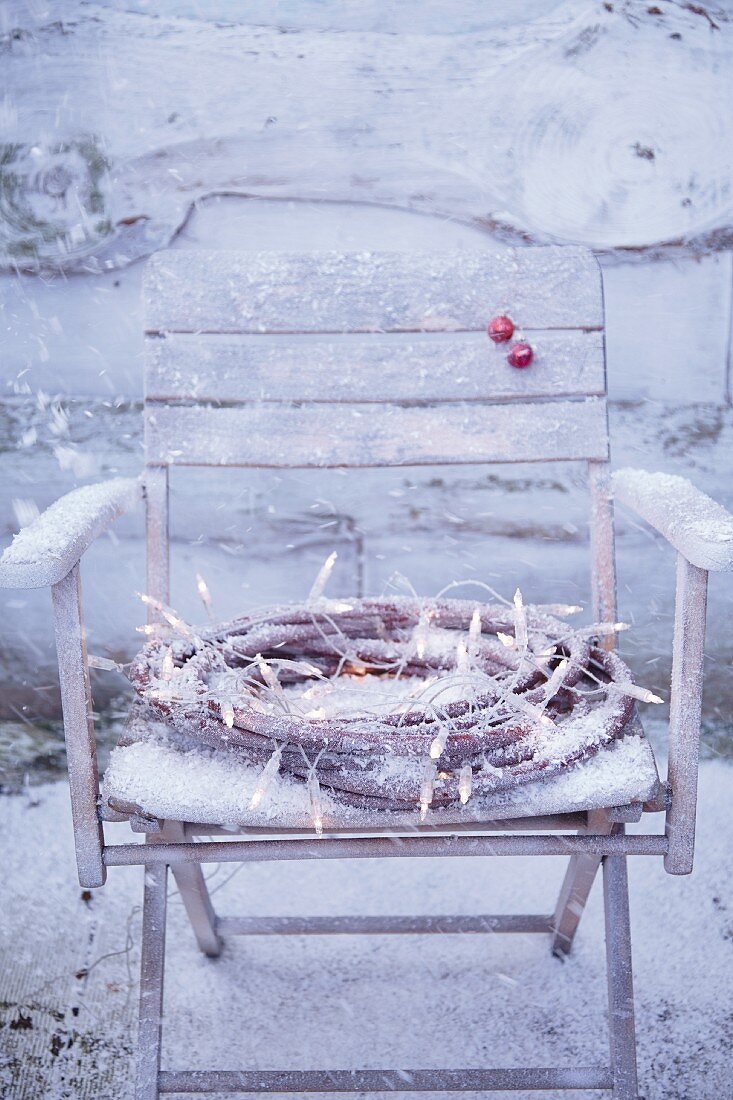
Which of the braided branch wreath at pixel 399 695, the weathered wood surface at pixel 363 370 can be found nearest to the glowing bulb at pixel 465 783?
the braided branch wreath at pixel 399 695

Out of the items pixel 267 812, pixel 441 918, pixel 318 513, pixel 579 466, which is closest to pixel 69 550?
pixel 267 812

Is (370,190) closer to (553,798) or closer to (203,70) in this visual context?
(203,70)

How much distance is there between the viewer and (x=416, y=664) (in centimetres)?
133

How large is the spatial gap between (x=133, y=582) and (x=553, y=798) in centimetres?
146

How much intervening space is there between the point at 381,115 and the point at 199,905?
58.8 inches

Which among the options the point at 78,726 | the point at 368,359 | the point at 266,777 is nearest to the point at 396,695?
the point at 266,777

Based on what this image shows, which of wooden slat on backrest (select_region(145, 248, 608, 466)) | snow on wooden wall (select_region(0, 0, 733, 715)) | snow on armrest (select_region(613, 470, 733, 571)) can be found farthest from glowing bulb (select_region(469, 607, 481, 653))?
snow on wooden wall (select_region(0, 0, 733, 715))

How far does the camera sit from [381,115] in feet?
6.50

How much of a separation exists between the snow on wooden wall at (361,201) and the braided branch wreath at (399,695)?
2.78ft

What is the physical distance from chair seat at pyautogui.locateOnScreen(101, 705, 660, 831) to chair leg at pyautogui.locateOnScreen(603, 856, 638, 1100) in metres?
0.28

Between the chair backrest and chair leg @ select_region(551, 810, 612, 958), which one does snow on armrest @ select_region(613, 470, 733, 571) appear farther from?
chair leg @ select_region(551, 810, 612, 958)

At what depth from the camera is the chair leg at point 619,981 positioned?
1189 mm

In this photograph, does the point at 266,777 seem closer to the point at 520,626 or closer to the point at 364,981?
the point at 520,626

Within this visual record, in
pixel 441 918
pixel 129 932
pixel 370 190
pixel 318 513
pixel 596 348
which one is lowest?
pixel 129 932
